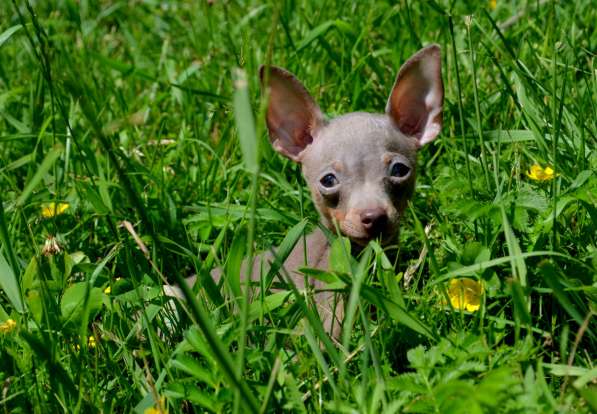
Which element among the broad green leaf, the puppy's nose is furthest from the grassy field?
the puppy's nose

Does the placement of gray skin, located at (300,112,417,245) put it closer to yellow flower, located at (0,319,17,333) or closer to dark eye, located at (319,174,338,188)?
dark eye, located at (319,174,338,188)

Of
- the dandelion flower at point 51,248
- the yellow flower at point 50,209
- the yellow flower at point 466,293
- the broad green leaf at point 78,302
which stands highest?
the dandelion flower at point 51,248

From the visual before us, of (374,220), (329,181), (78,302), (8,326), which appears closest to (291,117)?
(329,181)

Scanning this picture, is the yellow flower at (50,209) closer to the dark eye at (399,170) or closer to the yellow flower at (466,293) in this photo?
the dark eye at (399,170)

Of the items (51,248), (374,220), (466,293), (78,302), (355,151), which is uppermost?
(51,248)

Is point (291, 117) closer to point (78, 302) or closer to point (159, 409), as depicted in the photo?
point (78, 302)

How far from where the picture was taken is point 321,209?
11.3ft

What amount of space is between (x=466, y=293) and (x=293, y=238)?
56cm

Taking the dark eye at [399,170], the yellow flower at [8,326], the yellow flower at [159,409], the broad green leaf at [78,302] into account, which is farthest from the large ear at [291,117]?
the yellow flower at [159,409]

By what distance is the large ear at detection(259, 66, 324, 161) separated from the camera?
344 cm

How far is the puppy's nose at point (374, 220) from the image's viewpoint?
3.00 meters

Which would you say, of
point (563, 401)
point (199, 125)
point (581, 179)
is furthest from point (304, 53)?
point (563, 401)

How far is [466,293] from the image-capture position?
2.67 m

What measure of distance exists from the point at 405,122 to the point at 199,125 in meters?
1.20
